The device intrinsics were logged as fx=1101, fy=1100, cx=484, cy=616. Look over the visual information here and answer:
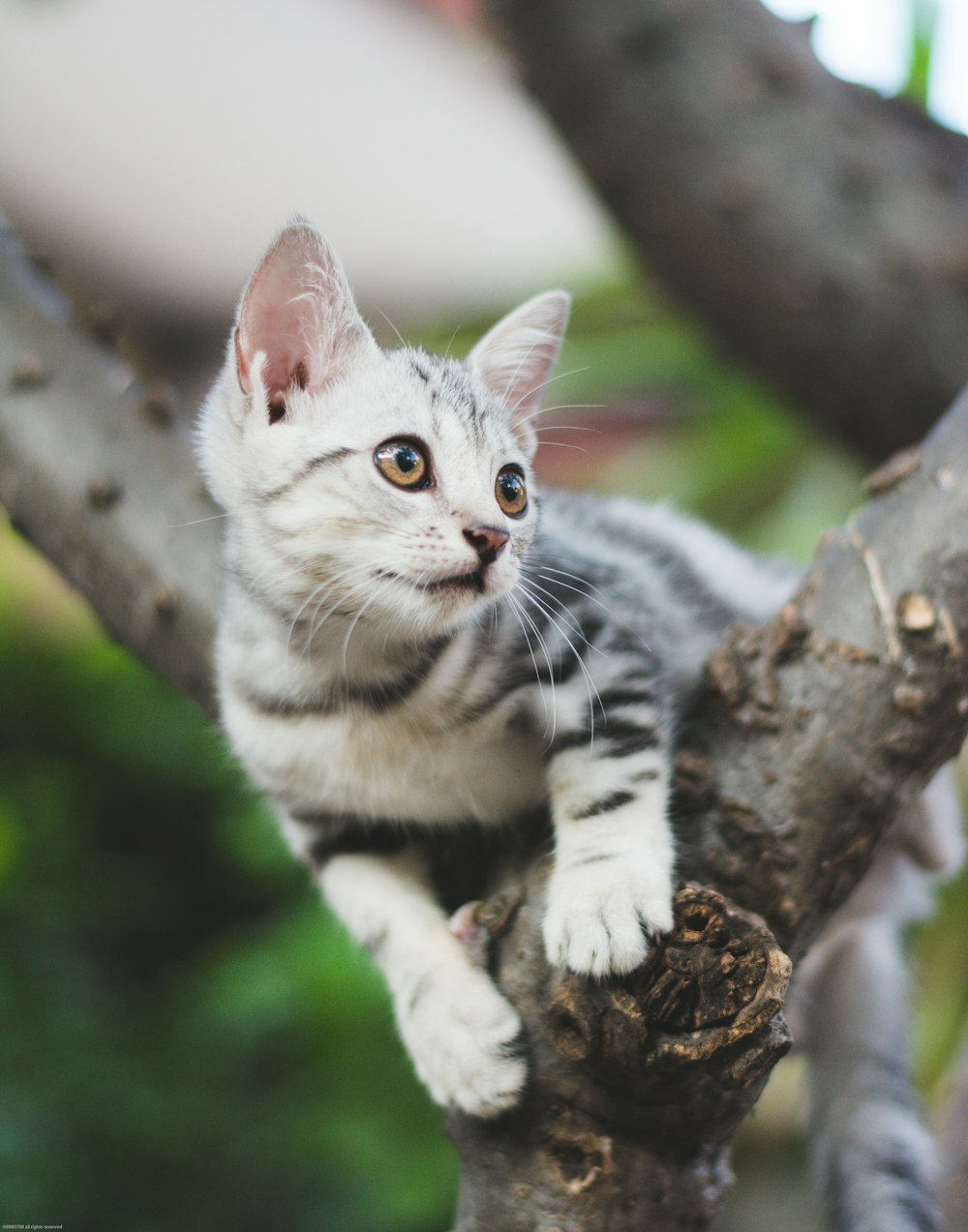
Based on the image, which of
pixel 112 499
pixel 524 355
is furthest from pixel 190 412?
pixel 524 355

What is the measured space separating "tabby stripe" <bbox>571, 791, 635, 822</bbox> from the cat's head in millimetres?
176

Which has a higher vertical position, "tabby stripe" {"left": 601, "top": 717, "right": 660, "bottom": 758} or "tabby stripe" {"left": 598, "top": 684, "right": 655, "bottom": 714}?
"tabby stripe" {"left": 598, "top": 684, "right": 655, "bottom": 714}

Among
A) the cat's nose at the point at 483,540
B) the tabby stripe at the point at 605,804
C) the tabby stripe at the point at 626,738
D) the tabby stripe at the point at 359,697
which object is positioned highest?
the cat's nose at the point at 483,540

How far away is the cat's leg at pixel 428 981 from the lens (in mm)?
750

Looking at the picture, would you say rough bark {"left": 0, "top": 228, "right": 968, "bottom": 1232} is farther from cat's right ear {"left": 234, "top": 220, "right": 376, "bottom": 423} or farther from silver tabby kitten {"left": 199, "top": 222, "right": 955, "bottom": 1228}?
cat's right ear {"left": 234, "top": 220, "right": 376, "bottom": 423}

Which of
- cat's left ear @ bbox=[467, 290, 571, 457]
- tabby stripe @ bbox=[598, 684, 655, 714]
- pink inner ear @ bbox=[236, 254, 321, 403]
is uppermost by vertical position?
cat's left ear @ bbox=[467, 290, 571, 457]

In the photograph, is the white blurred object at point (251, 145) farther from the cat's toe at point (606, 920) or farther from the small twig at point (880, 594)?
the cat's toe at point (606, 920)

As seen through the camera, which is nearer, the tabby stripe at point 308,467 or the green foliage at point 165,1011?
the tabby stripe at point 308,467

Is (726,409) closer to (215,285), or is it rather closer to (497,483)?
(215,285)

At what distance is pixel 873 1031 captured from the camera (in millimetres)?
1198

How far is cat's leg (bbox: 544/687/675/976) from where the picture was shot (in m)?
0.71

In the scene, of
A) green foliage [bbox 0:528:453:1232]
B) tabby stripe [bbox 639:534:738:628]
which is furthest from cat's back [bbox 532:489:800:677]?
green foliage [bbox 0:528:453:1232]

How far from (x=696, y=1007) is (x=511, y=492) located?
413 millimetres

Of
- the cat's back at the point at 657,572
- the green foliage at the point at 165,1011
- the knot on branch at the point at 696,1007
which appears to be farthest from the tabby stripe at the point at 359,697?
the green foliage at the point at 165,1011
